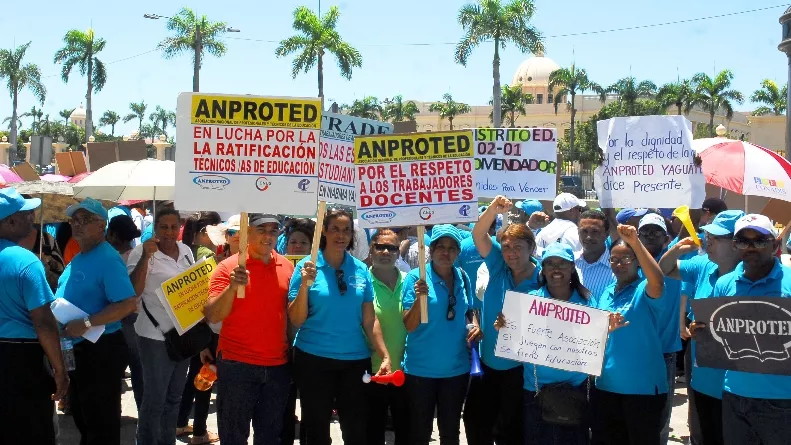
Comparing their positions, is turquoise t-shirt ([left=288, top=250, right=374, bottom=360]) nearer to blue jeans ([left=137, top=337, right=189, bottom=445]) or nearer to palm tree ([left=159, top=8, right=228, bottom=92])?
blue jeans ([left=137, top=337, right=189, bottom=445])

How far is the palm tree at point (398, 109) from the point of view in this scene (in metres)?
81.1

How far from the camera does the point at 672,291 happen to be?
211 inches

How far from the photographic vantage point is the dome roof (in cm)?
10838

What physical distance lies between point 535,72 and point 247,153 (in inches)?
Answer: 4212

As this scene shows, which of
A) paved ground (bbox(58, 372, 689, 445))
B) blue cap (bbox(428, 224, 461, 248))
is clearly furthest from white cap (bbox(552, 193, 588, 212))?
blue cap (bbox(428, 224, 461, 248))

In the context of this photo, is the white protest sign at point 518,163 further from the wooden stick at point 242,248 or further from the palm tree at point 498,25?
the palm tree at point 498,25

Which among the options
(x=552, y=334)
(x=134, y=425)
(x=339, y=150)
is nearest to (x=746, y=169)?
(x=552, y=334)

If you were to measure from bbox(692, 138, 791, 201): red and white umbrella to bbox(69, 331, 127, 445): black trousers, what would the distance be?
5701 millimetres

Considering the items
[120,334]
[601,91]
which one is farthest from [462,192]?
[601,91]

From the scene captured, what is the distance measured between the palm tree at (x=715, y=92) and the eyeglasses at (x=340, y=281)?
63240 mm

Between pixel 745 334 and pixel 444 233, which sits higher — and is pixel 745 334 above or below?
below

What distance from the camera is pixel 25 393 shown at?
4953 millimetres

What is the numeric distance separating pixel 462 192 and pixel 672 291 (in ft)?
4.96

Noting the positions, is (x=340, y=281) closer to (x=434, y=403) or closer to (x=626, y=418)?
(x=434, y=403)
